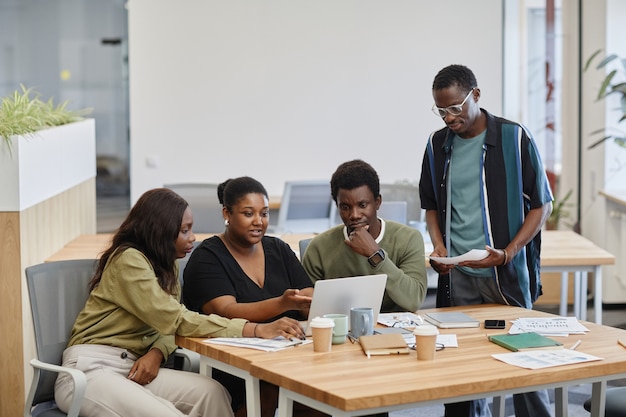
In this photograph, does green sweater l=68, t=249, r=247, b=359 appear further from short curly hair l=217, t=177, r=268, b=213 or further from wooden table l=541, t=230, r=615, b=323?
wooden table l=541, t=230, r=615, b=323

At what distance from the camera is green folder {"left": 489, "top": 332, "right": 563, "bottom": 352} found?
284 centimetres

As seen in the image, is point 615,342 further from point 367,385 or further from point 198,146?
point 198,146

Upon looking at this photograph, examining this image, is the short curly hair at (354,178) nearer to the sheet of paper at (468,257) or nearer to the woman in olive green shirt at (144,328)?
the sheet of paper at (468,257)

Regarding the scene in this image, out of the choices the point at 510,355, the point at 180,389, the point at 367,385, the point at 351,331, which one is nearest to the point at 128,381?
the point at 180,389

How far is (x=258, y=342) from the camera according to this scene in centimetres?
291

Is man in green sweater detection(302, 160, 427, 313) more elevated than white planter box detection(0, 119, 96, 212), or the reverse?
white planter box detection(0, 119, 96, 212)

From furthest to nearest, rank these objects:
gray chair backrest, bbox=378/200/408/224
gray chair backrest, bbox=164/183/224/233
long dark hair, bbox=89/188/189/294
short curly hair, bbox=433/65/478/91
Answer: gray chair backrest, bbox=164/183/224/233 < gray chair backrest, bbox=378/200/408/224 < short curly hair, bbox=433/65/478/91 < long dark hair, bbox=89/188/189/294

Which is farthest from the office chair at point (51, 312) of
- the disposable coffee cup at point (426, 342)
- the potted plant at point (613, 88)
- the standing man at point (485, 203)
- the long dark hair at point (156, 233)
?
the potted plant at point (613, 88)

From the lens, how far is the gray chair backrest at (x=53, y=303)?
3172 millimetres

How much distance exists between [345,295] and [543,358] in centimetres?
63

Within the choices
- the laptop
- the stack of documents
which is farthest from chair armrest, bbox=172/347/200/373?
the stack of documents

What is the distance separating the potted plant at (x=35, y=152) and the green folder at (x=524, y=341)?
2.12 m

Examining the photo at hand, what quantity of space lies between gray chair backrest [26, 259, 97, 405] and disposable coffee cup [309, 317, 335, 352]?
96 cm

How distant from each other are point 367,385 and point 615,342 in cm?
94
